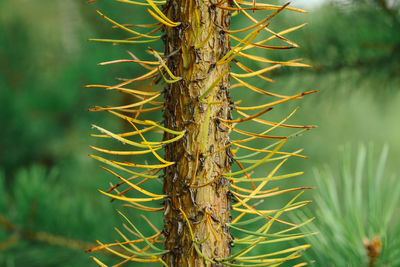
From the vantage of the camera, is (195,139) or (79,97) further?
(79,97)

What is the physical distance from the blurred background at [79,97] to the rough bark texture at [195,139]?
5.8 inches

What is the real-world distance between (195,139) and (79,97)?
51.8 inches

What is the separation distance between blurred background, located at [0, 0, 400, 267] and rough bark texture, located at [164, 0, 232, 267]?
0.15 meters

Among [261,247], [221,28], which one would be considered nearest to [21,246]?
[261,247]

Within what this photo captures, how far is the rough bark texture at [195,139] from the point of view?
30 centimetres

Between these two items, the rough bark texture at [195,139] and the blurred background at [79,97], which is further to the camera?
the blurred background at [79,97]

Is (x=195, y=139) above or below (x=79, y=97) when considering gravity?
above

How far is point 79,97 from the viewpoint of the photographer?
60.0 inches

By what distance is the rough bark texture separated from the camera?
1.00ft

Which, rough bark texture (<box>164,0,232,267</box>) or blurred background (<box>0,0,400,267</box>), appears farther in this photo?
blurred background (<box>0,0,400,267</box>)

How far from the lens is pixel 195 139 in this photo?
0.31 m

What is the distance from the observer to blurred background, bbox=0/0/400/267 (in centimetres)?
75

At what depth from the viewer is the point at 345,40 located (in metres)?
0.76

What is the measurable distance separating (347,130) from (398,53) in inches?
135
